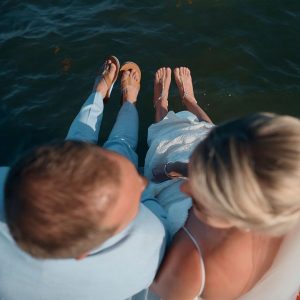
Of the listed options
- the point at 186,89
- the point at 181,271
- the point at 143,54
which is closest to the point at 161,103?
the point at 186,89

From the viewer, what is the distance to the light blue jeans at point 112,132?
3.77 m

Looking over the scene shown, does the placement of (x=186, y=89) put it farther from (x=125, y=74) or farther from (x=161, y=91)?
(x=125, y=74)

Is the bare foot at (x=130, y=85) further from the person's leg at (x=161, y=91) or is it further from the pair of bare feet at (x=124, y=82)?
the person's leg at (x=161, y=91)

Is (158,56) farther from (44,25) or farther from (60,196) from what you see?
(60,196)

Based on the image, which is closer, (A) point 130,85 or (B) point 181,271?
(B) point 181,271

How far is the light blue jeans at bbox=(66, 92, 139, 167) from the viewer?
377 cm

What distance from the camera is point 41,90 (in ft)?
16.9

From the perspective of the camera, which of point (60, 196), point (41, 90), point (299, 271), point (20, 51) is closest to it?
point (60, 196)

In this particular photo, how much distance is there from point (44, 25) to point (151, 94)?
1963 mm

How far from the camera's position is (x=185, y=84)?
471 cm

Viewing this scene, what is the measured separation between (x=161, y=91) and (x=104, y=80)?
0.59m

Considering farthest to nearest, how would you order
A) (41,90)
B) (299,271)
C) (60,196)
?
(41,90) → (299,271) → (60,196)

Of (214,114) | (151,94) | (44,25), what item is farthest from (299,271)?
(44,25)

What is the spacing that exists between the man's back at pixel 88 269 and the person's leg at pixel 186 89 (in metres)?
2.20
